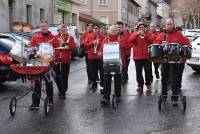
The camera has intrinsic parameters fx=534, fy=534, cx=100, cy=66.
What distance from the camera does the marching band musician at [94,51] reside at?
46.5ft

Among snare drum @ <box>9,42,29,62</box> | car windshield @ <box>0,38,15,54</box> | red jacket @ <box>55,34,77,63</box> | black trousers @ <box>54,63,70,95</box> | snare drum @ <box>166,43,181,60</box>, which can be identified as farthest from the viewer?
car windshield @ <box>0,38,15,54</box>

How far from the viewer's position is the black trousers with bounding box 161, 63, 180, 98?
35.9 feet

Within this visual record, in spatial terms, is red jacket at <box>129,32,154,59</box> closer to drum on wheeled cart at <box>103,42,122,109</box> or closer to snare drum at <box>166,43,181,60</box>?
drum on wheeled cart at <box>103,42,122,109</box>

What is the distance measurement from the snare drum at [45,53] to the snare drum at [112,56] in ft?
3.78

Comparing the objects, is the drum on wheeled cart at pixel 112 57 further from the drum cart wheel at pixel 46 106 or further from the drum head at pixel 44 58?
the drum cart wheel at pixel 46 106

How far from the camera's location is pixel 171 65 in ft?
35.6

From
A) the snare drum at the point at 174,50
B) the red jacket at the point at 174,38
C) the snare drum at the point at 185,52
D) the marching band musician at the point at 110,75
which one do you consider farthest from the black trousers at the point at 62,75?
the snare drum at the point at 185,52

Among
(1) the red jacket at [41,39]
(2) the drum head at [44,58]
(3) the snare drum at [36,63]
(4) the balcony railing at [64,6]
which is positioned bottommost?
(3) the snare drum at [36,63]

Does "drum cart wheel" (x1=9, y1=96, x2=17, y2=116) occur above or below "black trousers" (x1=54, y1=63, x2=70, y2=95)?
below

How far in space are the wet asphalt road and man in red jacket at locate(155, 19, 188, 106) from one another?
329 millimetres

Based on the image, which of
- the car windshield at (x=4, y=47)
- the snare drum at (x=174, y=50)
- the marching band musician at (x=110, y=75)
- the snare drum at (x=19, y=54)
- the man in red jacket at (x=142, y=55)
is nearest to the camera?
the snare drum at (x=174, y=50)

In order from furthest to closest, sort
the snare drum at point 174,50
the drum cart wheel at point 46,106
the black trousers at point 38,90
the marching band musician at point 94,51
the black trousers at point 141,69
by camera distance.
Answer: the marching band musician at point 94,51
the black trousers at point 141,69
the black trousers at point 38,90
the snare drum at point 174,50
the drum cart wheel at point 46,106

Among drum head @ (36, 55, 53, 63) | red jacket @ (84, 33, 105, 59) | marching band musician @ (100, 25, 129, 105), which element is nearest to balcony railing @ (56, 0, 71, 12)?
red jacket @ (84, 33, 105, 59)

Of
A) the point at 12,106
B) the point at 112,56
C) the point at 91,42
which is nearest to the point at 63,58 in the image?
A: the point at 112,56
